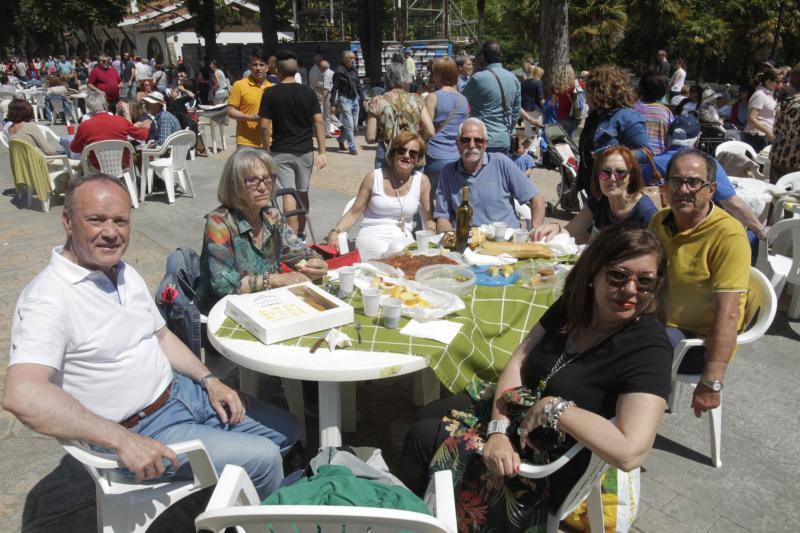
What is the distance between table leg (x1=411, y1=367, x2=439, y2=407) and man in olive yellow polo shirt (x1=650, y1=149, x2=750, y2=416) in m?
1.16

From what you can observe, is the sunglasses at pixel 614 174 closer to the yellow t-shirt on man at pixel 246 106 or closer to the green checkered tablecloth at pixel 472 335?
the green checkered tablecloth at pixel 472 335

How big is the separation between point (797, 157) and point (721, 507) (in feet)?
13.0

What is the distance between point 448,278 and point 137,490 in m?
1.50

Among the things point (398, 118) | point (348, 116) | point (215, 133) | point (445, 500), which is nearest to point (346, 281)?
point (445, 500)

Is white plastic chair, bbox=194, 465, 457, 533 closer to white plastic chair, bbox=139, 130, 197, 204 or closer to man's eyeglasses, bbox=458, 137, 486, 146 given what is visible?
man's eyeglasses, bbox=458, 137, 486, 146

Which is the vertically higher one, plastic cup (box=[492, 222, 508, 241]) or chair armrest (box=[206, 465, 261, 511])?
plastic cup (box=[492, 222, 508, 241])

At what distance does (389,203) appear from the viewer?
4074 millimetres

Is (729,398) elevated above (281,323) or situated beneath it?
situated beneath

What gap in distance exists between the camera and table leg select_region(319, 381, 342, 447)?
2.26m

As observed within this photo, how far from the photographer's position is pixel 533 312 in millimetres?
2521

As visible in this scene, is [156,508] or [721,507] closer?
[156,508]

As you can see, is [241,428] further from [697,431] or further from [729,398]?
[729,398]

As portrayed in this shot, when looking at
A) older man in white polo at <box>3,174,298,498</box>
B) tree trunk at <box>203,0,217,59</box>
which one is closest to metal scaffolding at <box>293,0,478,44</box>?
tree trunk at <box>203,0,217,59</box>

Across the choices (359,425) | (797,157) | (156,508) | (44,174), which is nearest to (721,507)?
(359,425)
